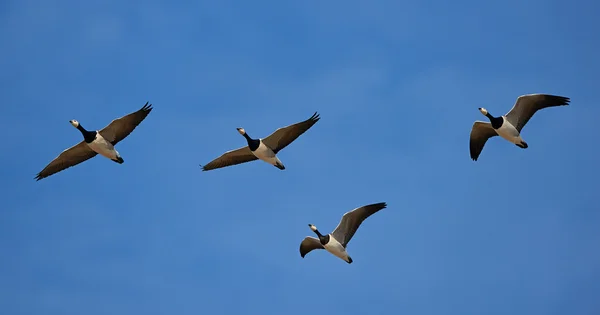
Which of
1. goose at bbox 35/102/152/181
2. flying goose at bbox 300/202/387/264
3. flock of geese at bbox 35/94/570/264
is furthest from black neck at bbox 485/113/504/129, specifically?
goose at bbox 35/102/152/181

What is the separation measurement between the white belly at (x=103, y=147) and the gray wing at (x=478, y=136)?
41.9 ft

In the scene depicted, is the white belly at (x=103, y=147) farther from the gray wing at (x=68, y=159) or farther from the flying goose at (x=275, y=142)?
the flying goose at (x=275, y=142)

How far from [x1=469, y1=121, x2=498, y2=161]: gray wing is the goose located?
11693 millimetres

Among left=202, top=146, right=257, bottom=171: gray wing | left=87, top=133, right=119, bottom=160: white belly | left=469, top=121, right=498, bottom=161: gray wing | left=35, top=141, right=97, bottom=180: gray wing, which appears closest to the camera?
left=87, top=133, right=119, bottom=160: white belly

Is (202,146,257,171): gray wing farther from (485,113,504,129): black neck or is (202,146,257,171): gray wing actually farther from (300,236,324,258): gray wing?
(485,113,504,129): black neck

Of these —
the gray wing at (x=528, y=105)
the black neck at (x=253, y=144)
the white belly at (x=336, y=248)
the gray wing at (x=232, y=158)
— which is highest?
the gray wing at (x=528, y=105)

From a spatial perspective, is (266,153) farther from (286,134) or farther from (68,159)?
(68,159)

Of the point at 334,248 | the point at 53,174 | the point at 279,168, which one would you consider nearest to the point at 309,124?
the point at 279,168

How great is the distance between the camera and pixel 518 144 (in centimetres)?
3531

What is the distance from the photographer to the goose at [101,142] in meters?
34.4

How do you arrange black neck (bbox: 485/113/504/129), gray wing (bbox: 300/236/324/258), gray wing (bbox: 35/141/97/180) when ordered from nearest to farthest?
1. gray wing (bbox: 300/236/324/258)
2. black neck (bbox: 485/113/504/129)
3. gray wing (bbox: 35/141/97/180)

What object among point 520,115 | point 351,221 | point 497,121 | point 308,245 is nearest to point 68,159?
point 308,245

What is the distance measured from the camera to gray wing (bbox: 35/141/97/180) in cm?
3559

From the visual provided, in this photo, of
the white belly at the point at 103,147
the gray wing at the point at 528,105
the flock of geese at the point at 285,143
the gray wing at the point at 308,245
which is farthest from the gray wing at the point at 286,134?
the gray wing at the point at 528,105
